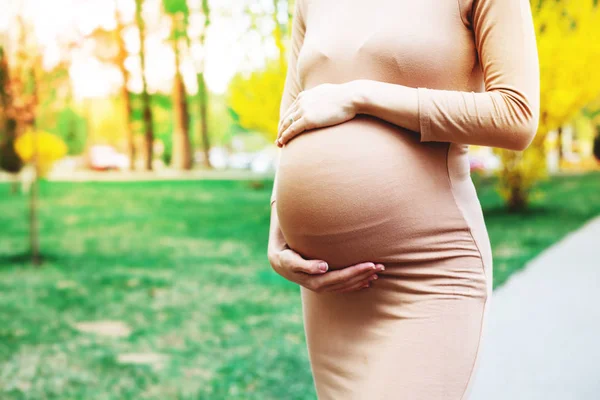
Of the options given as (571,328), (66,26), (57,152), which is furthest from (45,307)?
(57,152)

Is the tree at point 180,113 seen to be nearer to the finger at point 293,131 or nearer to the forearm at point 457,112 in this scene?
the finger at point 293,131

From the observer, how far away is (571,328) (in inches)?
180

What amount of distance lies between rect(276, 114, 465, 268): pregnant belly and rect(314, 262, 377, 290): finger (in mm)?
35

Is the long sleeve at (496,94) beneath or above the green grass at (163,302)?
above

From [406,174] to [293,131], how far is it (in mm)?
318

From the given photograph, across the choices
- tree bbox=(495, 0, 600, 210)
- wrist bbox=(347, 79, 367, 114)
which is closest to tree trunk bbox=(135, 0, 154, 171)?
tree bbox=(495, 0, 600, 210)

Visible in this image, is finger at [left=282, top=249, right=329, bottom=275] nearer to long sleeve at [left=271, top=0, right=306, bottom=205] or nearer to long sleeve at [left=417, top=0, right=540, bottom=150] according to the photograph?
long sleeve at [left=271, top=0, right=306, bottom=205]

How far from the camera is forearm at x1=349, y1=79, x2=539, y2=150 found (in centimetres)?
136

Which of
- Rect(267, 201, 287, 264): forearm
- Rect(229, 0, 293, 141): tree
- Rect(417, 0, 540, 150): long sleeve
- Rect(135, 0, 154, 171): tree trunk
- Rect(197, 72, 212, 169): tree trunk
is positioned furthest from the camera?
Rect(197, 72, 212, 169): tree trunk

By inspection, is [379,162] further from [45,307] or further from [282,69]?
[282,69]

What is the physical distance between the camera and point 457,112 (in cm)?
136

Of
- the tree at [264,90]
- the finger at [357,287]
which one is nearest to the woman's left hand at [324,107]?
the finger at [357,287]

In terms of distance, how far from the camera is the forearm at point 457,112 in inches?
53.4

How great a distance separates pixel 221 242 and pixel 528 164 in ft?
20.8
